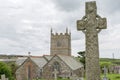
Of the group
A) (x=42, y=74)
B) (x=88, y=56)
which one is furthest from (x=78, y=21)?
(x=42, y=74)

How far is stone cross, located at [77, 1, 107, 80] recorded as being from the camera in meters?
9.31

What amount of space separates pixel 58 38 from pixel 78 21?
263 ft

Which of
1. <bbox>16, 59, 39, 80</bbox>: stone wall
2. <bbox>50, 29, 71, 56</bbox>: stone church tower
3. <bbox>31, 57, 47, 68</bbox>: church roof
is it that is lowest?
<bbox>16, 59, 39, 80</bbox>: stone wall

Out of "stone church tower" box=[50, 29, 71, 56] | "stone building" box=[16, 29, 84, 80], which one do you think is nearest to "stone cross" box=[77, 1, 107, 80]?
"stone building" box=[16, 29, 84, 80]

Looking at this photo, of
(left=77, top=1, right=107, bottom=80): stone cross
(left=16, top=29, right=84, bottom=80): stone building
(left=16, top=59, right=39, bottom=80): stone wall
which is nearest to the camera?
(left=77, top=1, right=107, bottom=80): stone cross

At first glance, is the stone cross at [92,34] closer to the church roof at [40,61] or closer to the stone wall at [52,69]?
the stone wall at [52,69]

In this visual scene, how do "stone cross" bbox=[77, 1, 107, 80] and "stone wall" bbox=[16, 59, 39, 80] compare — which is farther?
"stone wall" bbox=[16, 59, 39, 80]

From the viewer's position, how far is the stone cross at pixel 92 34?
9.31 meters

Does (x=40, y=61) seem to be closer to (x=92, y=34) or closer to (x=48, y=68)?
(x=48, y=68)

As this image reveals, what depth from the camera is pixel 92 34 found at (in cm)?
954

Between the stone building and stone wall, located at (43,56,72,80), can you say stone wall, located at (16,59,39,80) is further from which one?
stone wall, located at (43,56,72,80)

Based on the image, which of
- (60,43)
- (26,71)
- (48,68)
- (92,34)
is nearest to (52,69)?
(48,68)

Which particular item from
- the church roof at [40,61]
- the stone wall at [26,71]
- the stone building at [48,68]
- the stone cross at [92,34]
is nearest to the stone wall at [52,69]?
the stone building at [48,68]

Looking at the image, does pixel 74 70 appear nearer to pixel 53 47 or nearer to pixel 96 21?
pixel 53 47
